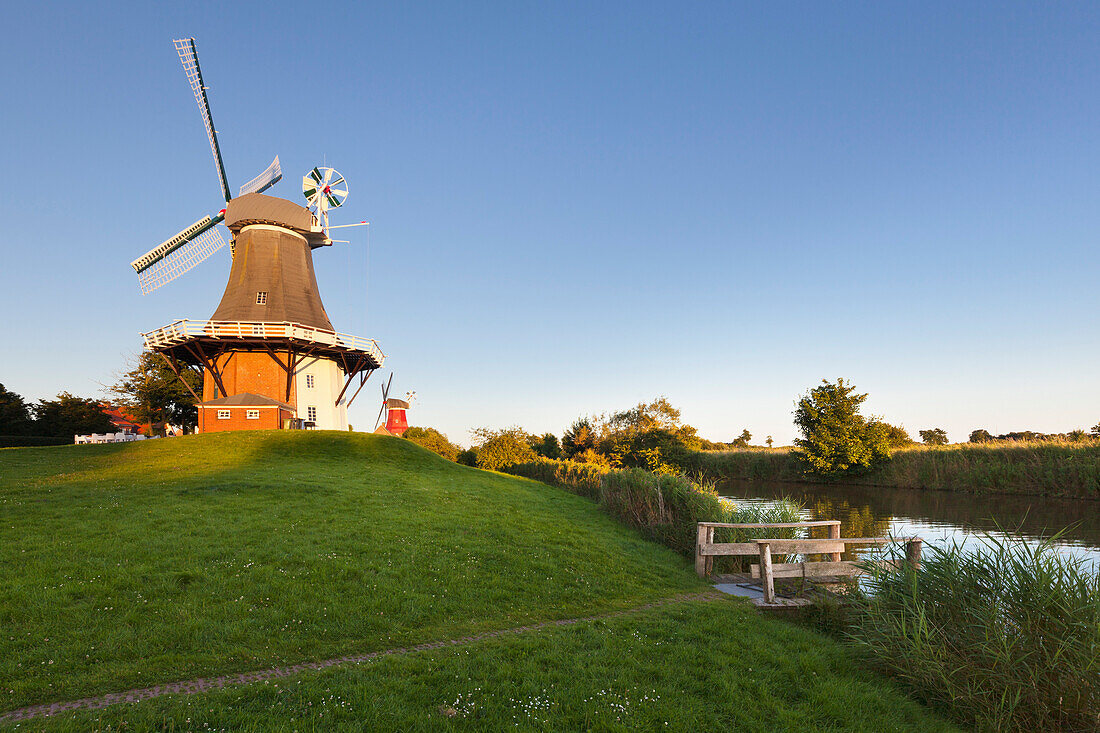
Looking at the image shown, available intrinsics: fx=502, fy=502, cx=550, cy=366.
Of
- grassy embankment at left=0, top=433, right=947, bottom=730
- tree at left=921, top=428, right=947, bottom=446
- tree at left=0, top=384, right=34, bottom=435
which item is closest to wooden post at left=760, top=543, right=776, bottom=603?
grassy embankment at left=0, top=433, right=947, bottom=730

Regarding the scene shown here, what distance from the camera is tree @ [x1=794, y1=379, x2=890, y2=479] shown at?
137 feet

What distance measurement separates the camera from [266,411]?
110 ft

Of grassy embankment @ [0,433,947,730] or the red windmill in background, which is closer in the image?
grassy embankment @ [0,433,947,730]

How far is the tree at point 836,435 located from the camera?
4191 centimetres

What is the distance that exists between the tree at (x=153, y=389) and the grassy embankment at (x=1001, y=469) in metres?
46.9

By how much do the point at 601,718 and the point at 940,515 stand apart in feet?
90.6

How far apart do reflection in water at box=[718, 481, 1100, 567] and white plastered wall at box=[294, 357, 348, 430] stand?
31.6 metres

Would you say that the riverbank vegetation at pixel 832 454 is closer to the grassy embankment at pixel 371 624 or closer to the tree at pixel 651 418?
the tree at pixel 651 418

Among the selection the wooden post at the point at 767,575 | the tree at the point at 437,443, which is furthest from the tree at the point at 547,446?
the wooden post at the point at 767,575

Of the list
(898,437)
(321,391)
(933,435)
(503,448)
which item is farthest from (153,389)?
(933,435)

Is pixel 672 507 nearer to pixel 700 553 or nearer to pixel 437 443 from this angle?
pixel 700 553

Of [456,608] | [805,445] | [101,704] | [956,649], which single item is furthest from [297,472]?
[805,445]

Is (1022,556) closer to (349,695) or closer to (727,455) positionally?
(349,695)

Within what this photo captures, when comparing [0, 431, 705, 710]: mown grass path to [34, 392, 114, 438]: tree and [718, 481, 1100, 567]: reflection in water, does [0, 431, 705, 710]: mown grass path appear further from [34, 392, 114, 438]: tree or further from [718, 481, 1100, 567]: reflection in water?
[34, 392, 114, 438]: tree
